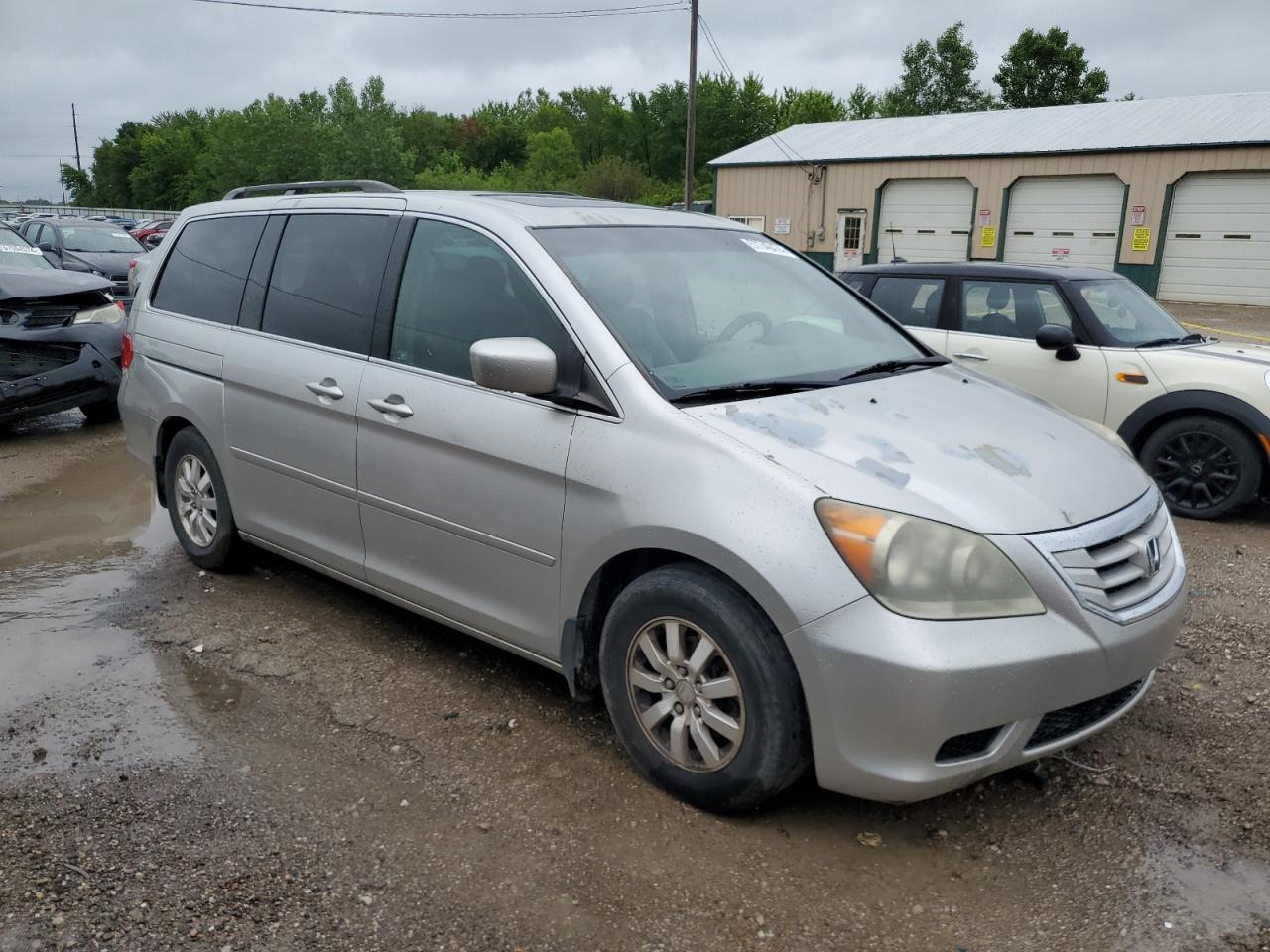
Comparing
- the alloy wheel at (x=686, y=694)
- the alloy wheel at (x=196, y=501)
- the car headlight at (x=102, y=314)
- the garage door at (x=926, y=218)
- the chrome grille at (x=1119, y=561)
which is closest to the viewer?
the chrome grille at (x=1119, y=561)

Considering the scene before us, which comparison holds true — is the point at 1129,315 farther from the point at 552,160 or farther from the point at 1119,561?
Result: the point at 552,160

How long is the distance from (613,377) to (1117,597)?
5.08 feet

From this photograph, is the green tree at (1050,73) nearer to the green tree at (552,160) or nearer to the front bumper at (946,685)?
the green tree at (552,160)

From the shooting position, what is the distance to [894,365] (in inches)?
148

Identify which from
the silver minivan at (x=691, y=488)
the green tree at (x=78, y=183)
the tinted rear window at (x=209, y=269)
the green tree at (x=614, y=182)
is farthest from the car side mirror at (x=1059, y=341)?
the green tree at (x=78, y=183)

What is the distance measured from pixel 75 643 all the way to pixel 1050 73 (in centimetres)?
5968

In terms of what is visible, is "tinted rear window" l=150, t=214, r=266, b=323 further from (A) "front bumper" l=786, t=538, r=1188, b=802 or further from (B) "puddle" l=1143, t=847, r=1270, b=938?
(B) "puddle" l=1143, t=847, r=1270, b=938

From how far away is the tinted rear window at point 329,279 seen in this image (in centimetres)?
398

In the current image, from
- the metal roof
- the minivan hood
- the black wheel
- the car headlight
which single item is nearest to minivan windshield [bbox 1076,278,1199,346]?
the minivan hood

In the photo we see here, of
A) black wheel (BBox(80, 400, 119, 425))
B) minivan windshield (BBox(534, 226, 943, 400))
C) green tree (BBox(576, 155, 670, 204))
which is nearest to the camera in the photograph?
minivan windshield (BBox(534, 226, 943, 400))

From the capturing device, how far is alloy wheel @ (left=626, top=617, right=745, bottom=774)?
2.85 metres

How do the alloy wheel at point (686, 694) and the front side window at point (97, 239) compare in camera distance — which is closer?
the alloy wheel at point (686, 694)

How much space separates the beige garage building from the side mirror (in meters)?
25.4

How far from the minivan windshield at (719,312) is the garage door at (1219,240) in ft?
79.4
